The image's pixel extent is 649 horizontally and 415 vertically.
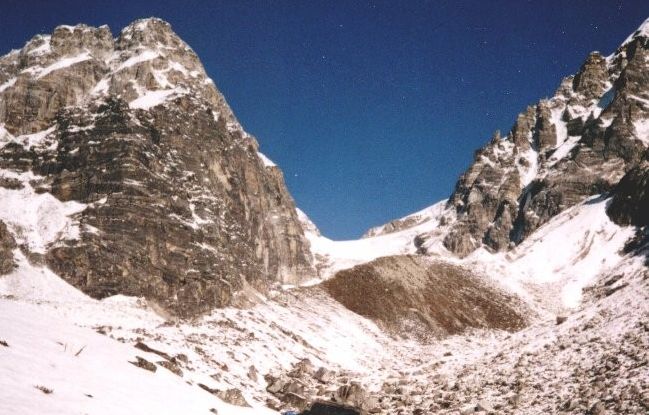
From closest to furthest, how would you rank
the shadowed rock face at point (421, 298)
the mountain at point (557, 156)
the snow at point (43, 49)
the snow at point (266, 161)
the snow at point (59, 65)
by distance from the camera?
1. the shadowed rock face at point (421, 298)
2. the snow at point (59, 65)
3. the snow at point (43, 49)
4. the snow at point (266, 161)
5. the mountain at point (557, 156)

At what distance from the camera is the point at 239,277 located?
63.7 metres

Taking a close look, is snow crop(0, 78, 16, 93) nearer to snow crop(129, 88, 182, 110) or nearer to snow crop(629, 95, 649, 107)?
snow crop(129, 88, 182, 110)

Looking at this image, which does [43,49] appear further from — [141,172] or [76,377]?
[76,377]

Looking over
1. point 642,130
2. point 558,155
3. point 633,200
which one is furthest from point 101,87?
point 642,130

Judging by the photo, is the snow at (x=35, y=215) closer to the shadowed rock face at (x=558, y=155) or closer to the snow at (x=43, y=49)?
the snow at (x=43, y=49)

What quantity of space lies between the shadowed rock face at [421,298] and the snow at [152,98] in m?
37.0

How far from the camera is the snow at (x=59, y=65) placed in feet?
295

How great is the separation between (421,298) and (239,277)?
32953mm

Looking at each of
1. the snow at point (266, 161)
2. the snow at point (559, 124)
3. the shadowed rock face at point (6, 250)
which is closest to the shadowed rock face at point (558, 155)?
the snow at point (559, 124)

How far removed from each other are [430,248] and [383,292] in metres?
67.1

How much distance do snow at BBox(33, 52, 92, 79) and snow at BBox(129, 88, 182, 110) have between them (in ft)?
49.0

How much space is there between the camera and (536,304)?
89312 mm

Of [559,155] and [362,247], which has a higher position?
[559,155]

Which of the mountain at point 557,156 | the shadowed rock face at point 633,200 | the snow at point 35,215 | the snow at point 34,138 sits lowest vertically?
the snow at point 35,215
